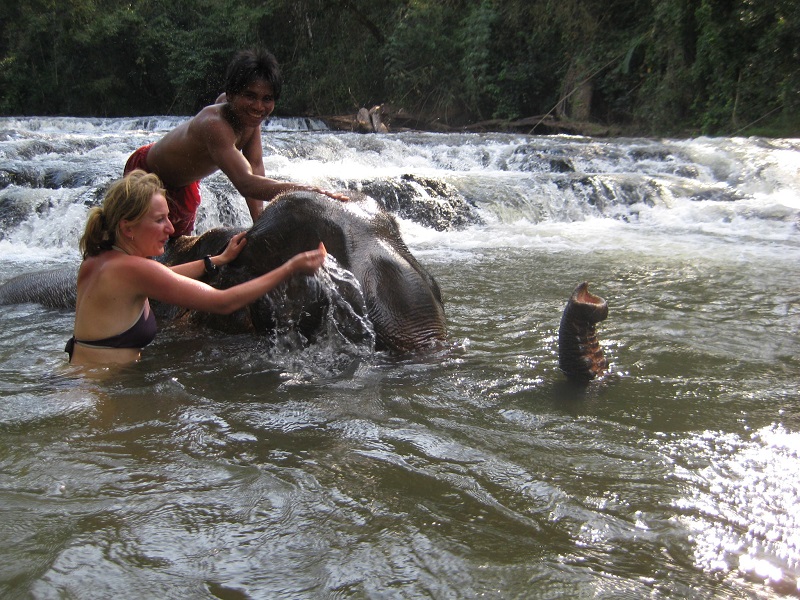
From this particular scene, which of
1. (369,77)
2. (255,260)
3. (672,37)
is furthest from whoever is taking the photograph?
(369,77)

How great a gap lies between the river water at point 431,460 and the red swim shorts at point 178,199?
884 millimetres

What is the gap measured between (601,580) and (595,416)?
1218 mm

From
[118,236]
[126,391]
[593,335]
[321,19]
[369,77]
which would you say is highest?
[321,19]

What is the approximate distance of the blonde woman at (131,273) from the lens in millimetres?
3342

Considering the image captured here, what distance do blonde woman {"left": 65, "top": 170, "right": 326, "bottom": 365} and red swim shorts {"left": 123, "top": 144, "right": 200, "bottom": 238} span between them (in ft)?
4.76

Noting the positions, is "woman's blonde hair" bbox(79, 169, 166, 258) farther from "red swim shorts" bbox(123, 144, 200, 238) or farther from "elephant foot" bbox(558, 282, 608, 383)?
"elephant foot" bbox(558, 282, 608, 383)

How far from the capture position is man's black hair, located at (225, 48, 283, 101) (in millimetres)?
4336

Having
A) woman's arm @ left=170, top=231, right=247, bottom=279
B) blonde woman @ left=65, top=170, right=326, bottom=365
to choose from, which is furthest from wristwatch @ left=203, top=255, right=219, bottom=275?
blonde woman @ left=65, top=170, right=326, bottom=365

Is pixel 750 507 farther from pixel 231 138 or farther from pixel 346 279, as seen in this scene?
pixel 231 138

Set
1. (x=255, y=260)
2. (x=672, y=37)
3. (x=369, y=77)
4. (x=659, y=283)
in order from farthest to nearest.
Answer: (x=369, y=77)
(x=672, y=37)
(x=659, y=283)
(x=255, y=260)

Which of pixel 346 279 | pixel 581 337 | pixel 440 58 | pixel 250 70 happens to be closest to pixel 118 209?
pixel 346 279

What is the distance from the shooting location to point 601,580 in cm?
199

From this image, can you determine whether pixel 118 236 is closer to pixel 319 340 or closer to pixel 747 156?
pixel 319 340

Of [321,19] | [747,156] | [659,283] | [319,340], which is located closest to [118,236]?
[319,340]
